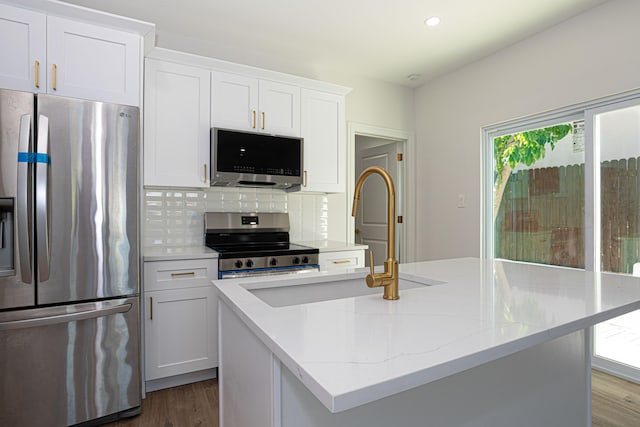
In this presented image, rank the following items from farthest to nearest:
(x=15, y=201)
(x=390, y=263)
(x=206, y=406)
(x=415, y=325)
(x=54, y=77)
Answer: (x=206, y=406) < (x=54, y=77) < (x=15, y=201) < (x=390, y=263) < (x=415, y=325)

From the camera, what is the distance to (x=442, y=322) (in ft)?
2.81

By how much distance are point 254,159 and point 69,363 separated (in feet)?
5.64

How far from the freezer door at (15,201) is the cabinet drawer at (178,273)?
0.62 meters

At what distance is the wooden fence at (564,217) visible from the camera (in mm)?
2477

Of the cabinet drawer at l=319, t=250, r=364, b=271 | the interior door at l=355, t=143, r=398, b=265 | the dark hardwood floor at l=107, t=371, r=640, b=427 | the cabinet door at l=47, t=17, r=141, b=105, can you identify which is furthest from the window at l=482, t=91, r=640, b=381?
the cabinet door at l=47, t=17, r=141, b=105

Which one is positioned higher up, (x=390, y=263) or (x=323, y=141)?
(x=323, y=141)

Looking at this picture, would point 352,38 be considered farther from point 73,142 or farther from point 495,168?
point 73,142

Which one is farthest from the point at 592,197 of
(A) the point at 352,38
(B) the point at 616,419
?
(A) the point at 352,38

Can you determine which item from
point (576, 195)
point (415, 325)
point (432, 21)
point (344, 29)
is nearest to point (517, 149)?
point (576, 195)

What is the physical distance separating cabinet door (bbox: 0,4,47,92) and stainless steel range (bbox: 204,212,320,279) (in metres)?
1.42

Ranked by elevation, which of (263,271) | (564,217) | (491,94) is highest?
(491,94)

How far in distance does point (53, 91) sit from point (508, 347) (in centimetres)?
241

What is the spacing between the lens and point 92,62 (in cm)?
204

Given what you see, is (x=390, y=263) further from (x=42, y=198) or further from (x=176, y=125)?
(x=176, y=125)
